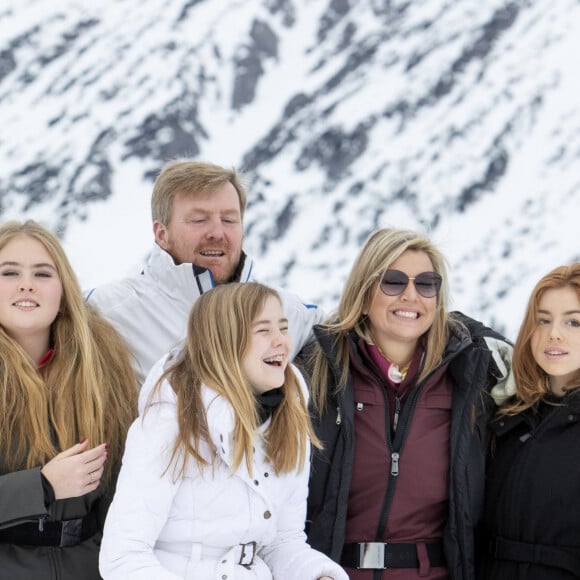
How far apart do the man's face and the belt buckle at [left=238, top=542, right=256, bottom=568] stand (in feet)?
4.89

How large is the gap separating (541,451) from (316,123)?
2709cm

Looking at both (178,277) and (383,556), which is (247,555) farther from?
(178,277)

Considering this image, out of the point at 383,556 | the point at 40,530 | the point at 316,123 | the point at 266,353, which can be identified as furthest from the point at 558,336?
the point at 316,123

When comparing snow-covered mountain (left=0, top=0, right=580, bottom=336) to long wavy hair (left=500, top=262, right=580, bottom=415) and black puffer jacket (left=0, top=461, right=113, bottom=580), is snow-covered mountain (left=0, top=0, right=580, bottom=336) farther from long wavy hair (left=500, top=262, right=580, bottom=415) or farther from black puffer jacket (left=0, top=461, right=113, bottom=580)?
black puffer jacket (left=0, top=461, right=113, bottom=580)

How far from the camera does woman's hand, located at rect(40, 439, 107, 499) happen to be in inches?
100.0

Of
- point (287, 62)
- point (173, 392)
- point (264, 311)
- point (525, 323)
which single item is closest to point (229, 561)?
point (173, 392)

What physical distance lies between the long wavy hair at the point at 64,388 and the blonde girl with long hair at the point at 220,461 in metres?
0.43

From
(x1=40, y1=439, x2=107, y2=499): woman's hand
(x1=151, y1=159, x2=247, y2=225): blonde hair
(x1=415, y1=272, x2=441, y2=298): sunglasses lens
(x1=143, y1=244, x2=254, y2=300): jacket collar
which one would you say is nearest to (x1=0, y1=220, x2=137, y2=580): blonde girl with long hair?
(x1=40, y1=439, x2=107, y2=499): woman's hand

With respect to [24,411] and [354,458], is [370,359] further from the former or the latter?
[24,411]

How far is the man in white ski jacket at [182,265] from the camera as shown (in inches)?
139

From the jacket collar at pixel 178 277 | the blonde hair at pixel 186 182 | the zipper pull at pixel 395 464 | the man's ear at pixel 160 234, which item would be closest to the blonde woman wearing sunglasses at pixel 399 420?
the zipper pull at pixel 395 464

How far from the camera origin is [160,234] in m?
3.83

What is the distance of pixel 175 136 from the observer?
27.5m

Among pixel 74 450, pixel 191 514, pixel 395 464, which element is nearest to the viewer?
pixel 191 514
